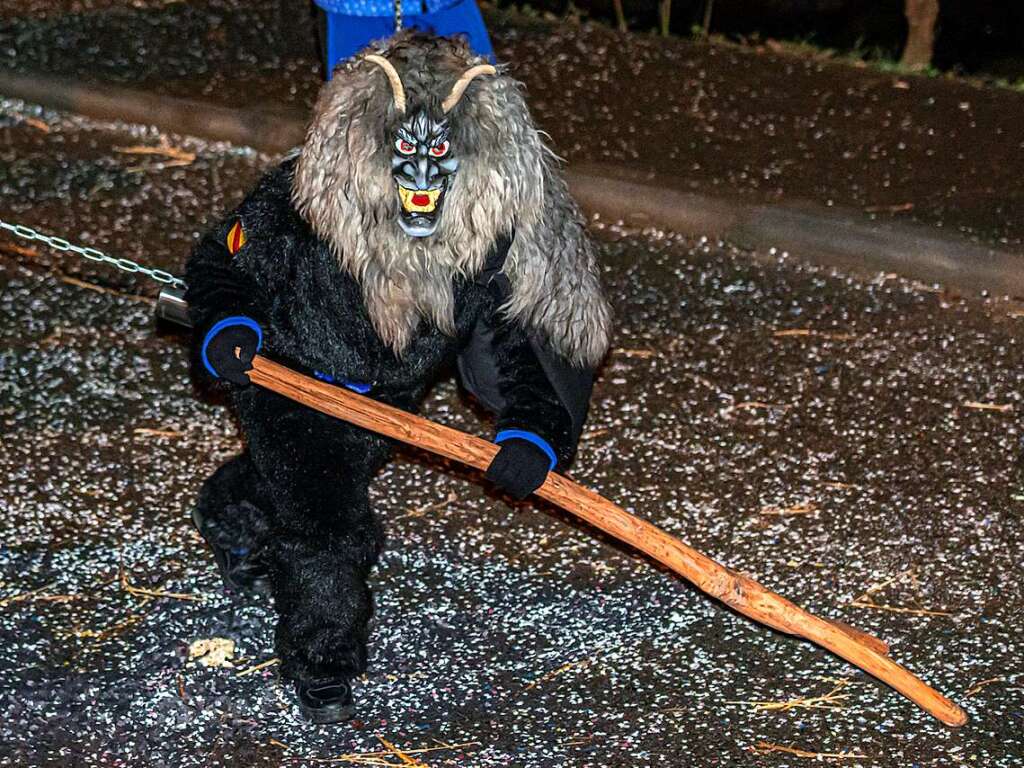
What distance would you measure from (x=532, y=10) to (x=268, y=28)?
1.34 m

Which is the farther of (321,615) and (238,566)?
(238,566)

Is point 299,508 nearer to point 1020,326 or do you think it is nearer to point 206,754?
point 206,754

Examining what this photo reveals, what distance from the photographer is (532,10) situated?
313 inches

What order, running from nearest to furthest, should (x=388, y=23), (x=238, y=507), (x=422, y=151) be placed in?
1. (x=422, y=151)
2. (x=238, y=507)
3. (x=388, y=23)

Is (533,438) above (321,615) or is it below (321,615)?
above

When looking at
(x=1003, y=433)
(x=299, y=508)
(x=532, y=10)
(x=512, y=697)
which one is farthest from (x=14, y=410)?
(x=532, y=10)

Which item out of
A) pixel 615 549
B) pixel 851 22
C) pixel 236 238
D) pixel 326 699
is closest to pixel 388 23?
pixel 236 238

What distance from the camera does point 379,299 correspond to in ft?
10.6

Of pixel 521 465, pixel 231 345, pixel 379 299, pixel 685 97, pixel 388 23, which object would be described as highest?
pixel 388 23

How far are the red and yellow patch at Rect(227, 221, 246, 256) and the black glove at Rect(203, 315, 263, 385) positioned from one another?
17 centimetres

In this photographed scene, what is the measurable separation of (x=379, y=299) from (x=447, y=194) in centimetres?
28

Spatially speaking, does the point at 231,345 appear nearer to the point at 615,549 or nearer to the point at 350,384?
the point at 350,384

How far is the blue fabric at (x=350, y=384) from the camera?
3.45m

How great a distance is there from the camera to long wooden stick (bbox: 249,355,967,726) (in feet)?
11.0
